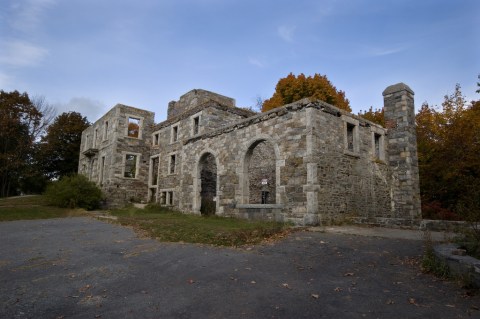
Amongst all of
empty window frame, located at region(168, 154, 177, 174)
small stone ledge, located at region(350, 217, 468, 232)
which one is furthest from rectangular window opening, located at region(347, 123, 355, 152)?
empty window frame, located at region(168, 154, 177, 174)

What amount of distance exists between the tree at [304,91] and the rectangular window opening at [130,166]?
12749mm

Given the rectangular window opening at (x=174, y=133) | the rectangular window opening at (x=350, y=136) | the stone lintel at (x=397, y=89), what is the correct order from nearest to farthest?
the rectangular window opening at (x=350, y=136)
the stone lintel at (x=397, y=89)
the rectangular window opening at (x=174, y=133)

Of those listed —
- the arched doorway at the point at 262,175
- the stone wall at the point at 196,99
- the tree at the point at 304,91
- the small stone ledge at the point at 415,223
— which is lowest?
the small stone ledge at the point at 415,223

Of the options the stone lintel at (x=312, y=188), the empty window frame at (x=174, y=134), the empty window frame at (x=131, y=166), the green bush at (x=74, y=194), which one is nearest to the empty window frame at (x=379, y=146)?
the stone lintel at (x=312, y=188)

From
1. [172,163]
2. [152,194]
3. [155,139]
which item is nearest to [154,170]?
[152,194]

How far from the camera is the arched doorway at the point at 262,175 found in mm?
19609

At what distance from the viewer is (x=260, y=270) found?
19.4 ft

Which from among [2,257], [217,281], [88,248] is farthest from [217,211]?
[217,281]

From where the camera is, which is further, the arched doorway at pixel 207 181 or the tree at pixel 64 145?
the tree at pixel 64 145

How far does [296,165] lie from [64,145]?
30.5 meters

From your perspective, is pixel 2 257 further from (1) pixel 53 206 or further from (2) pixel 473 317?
(1) pixel 53 206

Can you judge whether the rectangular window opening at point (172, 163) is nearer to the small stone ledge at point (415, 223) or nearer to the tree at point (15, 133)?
the small stone ledge at point (415, 223)

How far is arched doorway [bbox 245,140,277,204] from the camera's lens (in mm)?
19609

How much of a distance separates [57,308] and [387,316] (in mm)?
4332
